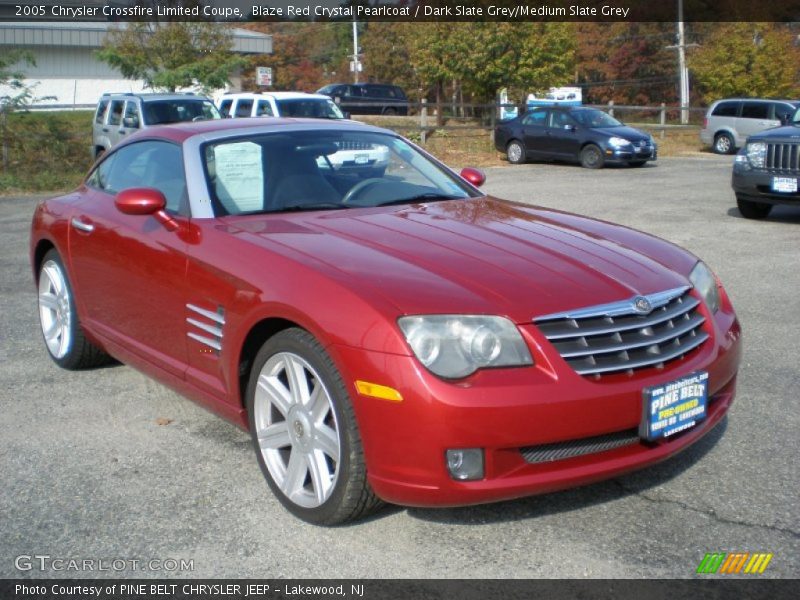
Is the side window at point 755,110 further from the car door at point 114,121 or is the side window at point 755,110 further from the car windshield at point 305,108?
the car door at point 114,121

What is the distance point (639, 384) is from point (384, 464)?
96cm

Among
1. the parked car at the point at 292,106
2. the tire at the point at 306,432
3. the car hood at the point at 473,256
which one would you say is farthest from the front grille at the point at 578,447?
the parked car at the point at 292,106

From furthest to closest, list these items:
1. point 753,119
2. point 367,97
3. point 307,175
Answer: point 367,97 < point 753,119 < point 307,175

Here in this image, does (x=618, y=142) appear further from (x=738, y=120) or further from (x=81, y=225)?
(x=81, y=225)

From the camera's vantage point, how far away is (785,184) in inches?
468

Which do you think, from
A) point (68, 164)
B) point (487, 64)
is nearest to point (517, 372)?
point (68, 164)

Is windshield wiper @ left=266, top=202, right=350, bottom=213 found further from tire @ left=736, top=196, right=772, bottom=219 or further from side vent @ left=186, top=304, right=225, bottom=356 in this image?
tire @ left=736, top=196, right=772, bottom=219

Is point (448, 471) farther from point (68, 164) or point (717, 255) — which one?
point (68, 164)

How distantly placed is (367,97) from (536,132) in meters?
19.9

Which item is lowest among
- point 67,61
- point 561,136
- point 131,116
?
point 561,136

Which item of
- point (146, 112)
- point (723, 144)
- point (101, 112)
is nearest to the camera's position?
point (146, 112)

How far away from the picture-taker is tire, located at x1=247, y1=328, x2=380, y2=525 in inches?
140

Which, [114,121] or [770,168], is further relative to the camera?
[114,121]

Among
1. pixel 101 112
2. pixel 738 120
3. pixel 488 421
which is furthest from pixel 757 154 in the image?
pixel 738 120
